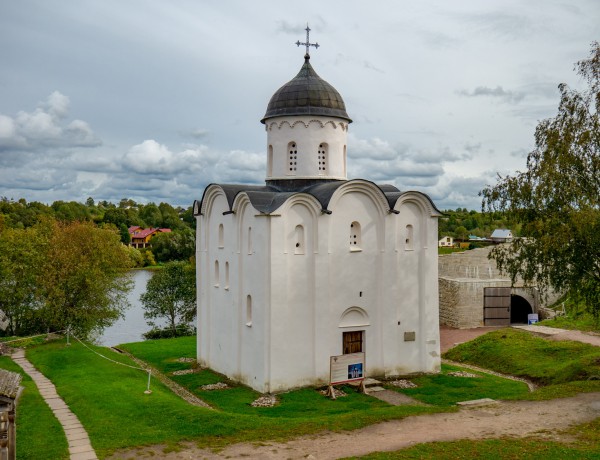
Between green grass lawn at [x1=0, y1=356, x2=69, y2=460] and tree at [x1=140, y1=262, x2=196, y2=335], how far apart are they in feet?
52.2

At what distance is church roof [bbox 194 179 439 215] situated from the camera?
17938mm

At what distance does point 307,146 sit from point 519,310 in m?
18.4

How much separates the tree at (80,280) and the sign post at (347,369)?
51.6ft

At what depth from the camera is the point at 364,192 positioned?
62.4 feet

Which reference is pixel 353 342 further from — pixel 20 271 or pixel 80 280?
pixel 20 271

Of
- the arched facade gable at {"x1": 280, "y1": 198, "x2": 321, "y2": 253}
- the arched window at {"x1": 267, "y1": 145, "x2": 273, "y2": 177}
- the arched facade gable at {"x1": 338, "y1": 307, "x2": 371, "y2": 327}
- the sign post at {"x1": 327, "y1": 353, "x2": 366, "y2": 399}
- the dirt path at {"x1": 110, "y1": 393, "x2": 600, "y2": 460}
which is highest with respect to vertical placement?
the arched window at {"x1": 267, "y1": 145, "x2": 273, "y2": 177}

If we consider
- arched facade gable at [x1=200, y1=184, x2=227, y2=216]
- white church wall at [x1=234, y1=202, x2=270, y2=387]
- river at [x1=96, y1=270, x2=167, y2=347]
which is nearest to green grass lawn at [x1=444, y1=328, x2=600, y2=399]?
white church wall at [x1=234, y1=202, x2=270, y2=387]

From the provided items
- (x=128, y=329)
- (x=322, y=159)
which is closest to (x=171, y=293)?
→ (x=128, y=329)

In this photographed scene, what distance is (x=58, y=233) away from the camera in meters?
30.2

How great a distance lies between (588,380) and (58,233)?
81.8 ft

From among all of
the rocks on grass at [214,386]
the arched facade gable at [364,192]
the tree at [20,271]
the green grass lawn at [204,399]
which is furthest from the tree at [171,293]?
the arched facade gable at [364,192]

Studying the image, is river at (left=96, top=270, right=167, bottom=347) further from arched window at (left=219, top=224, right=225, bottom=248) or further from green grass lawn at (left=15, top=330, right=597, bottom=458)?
arched window at (left=219, top=224, right=225, bottom=248)

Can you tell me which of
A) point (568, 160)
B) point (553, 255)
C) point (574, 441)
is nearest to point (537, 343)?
point (553, 255)

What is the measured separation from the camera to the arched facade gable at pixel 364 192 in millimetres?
18500
